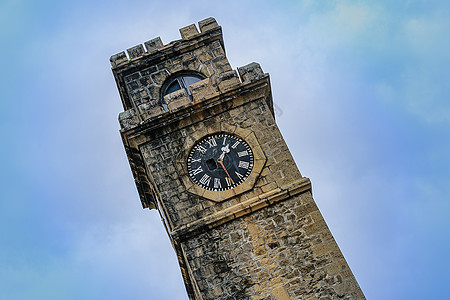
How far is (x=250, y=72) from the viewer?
18.3m

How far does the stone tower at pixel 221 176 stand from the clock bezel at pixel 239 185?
0.03m

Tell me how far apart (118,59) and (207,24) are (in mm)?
3050

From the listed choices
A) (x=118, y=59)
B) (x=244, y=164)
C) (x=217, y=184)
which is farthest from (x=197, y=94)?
(x=118, y=59)

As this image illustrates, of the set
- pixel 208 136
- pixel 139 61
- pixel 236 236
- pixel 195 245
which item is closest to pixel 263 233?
pixel 236 236

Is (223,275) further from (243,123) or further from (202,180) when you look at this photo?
(243,123)

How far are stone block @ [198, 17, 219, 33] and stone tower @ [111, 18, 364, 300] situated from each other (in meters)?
0.10

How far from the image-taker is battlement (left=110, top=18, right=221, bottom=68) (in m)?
19.6

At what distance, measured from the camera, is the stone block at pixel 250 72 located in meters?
18.1

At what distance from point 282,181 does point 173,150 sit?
321 cm

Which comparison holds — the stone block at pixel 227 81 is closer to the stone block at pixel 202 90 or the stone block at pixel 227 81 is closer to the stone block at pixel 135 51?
the stone block at pixel 202 90

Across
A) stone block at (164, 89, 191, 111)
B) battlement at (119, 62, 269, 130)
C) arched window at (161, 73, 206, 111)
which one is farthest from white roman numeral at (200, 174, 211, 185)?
arched window at (161, 73, 206, 111)

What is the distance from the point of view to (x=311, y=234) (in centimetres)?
1560

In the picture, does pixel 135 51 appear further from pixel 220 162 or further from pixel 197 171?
pixel 220 162

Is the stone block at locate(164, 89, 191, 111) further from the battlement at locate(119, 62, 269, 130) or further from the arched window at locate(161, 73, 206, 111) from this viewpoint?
the arched window at locate(161, 73, 206, 111)
